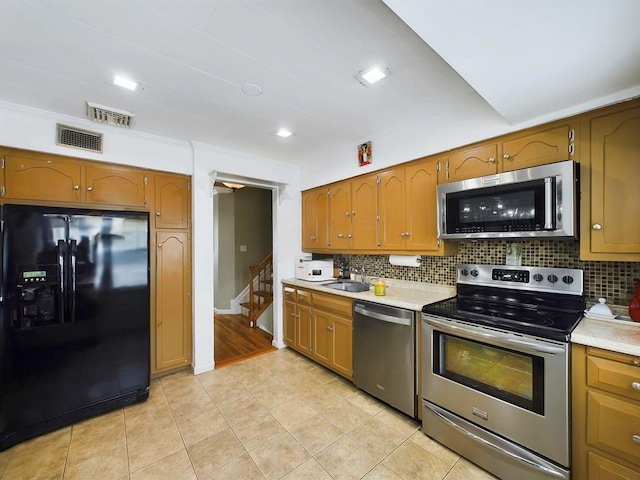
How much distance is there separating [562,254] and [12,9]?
3.46m

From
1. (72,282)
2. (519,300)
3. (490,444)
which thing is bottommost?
(490,444)

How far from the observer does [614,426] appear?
4.38 feet

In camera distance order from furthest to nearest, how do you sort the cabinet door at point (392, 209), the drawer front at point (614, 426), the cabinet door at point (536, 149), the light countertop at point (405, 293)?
the cabinet door at point (392, 209), the light countertop at point (405, 293), the cabinet door at point (536, 149), the drawer front at point (614, 426)

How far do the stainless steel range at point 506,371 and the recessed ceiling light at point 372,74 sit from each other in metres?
1.63

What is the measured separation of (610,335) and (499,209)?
36.5 inches

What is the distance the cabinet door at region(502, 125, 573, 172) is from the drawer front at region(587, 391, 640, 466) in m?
1.41

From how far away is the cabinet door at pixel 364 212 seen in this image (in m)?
2.92

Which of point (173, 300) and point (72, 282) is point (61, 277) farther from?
point (173, 300)

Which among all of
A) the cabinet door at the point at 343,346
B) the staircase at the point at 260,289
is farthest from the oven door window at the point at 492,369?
the staircase at the point at 260,289

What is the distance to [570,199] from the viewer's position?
169cm

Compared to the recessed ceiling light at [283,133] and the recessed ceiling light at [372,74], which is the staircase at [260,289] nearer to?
the recessed ceiling light at [283,133]

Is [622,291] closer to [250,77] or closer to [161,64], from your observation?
[250,77]

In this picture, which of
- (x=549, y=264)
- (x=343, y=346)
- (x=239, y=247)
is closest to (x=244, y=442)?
(x=343, y=346)

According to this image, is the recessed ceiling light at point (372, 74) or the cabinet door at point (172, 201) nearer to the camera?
the recessed ceiling light at point (372, 74)
